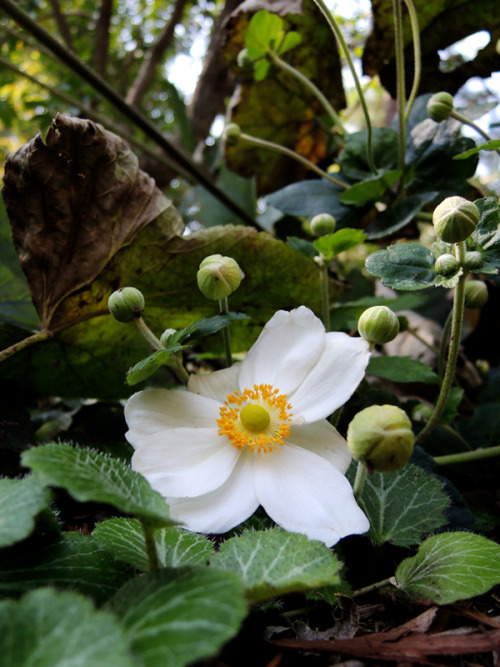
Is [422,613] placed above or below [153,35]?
below

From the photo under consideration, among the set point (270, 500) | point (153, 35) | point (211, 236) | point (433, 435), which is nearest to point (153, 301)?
point (211, 236)

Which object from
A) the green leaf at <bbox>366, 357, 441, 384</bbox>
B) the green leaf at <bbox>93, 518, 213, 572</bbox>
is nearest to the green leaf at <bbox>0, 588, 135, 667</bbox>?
the green leaf at <bbox>93, 518, 213, 572</bbox>

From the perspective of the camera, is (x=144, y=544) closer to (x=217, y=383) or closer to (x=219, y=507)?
(x=219, y=507)

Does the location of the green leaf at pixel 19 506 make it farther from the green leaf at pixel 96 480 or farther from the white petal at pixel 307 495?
the white petal at pixel 307 495

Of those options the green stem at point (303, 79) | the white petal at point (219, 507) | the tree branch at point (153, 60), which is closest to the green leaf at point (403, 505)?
the white petal at point (219, 507)

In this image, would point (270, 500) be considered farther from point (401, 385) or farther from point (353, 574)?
point (401, 385)

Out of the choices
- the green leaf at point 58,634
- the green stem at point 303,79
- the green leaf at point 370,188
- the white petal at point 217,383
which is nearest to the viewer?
the green leaf at point 58,634
